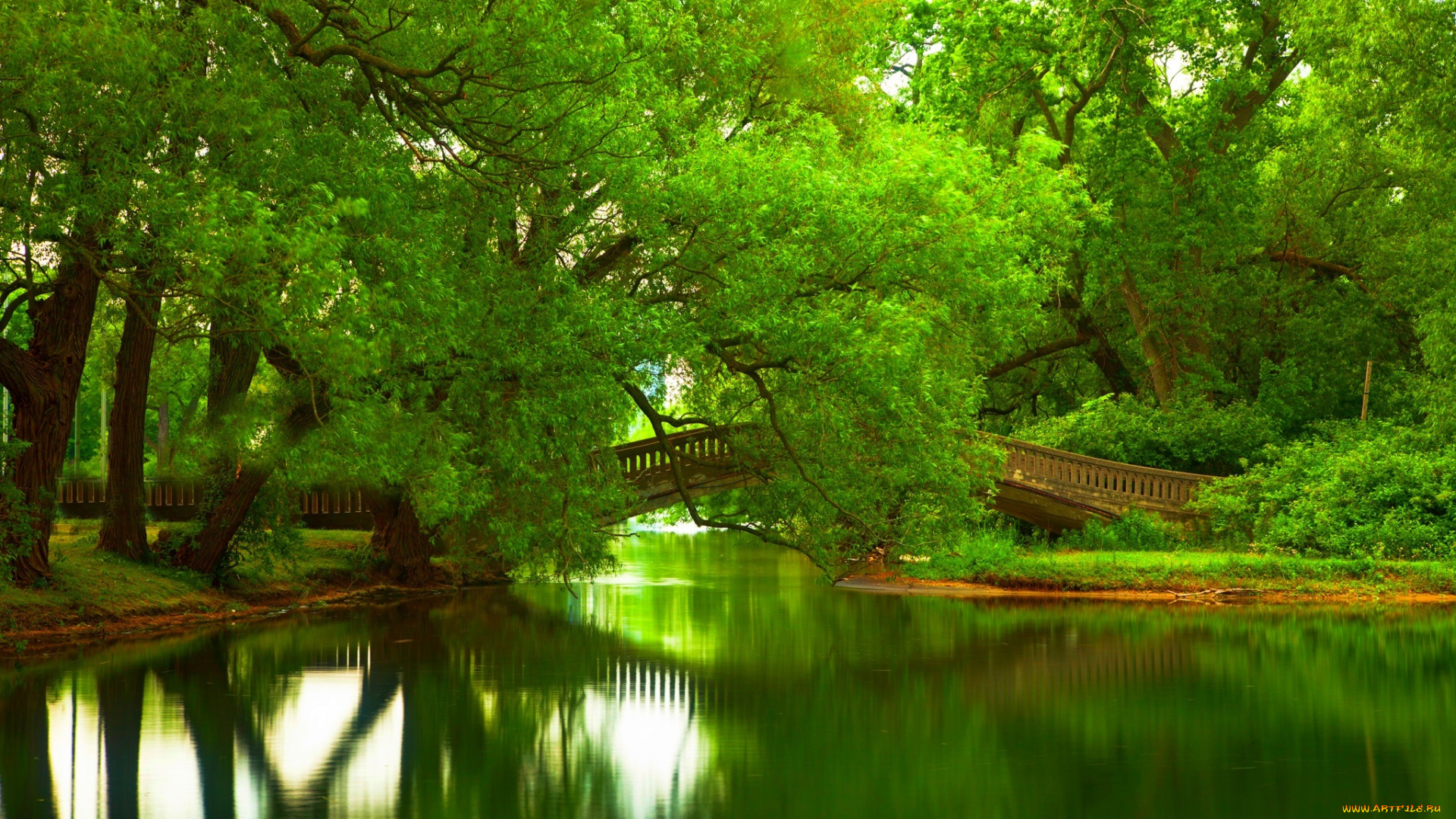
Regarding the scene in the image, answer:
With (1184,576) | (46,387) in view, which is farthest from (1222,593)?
(46,387)

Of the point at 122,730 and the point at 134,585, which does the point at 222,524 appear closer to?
the point at 134,585

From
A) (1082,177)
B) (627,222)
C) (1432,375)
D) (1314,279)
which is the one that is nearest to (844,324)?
(627,222)

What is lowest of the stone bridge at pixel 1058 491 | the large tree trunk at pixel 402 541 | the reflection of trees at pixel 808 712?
the reflection of trees at pixel 808 712

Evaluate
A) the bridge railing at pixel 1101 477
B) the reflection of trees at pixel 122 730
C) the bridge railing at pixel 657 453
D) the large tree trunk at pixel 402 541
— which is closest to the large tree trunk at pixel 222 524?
the large tree trunk at pixel 402 541

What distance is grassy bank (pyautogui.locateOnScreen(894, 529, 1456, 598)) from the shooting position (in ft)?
83.7

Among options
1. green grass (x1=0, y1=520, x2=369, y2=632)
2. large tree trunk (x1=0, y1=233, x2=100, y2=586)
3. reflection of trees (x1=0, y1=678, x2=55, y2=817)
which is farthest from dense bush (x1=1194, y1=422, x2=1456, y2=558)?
reflection of trees (x1=0, y1=678, x2=55, y2=817)

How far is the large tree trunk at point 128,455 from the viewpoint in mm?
23359

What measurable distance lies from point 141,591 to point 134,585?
175 millimetres

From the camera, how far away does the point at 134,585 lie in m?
22.1

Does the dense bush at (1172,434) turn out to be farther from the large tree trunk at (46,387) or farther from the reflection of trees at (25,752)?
the reflection of trees at (25,752)

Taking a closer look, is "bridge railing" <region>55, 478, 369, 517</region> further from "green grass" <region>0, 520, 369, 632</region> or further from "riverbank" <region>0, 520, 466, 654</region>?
"green grass" <region>0, 520, 369, 632</region>

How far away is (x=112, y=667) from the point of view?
16609 millimetres

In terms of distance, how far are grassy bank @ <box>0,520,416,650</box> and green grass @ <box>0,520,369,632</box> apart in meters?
0.02

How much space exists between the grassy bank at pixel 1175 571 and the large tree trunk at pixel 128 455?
14.6 metres
